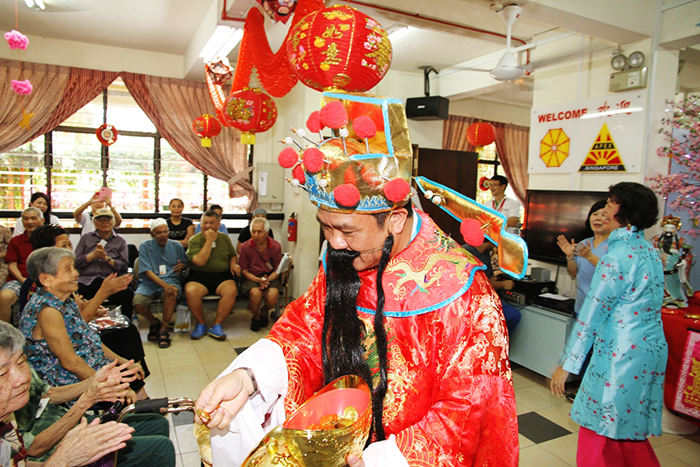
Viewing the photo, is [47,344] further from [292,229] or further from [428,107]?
[428,107]

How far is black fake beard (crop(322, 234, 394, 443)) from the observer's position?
1271 millimetres

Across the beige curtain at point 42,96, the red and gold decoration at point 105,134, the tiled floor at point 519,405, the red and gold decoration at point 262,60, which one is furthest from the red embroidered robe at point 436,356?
the beige curtain at point 42,96

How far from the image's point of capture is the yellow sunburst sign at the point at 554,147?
441cm

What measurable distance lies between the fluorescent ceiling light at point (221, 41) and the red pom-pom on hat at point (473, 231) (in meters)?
4.43

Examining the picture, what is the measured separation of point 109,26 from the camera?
5.95 metres

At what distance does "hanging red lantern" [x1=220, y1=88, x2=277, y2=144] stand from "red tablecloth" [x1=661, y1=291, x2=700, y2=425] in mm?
3606

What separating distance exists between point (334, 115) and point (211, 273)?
174 inches

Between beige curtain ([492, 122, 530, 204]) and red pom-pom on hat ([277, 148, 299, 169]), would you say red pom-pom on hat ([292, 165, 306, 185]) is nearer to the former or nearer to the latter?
red pom-pom on hat ([277, 148, 299, 169])

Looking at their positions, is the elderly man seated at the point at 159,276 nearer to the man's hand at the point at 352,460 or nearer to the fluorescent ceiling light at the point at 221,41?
the fluorescent ceiling light at the point at 221,41

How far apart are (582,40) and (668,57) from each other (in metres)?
0.77

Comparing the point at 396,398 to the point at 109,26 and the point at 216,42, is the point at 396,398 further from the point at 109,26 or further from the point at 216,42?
the point at 109,26

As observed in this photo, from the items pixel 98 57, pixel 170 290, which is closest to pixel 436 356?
pixel 170 290

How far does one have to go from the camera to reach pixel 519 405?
3.46 metres

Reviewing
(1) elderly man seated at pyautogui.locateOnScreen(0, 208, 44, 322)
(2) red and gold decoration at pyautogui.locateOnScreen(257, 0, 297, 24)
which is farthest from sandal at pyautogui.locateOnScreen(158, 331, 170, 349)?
(2) red and gold decoration at pyautogui.locateOnScreen(257, 0, 297, 24)
